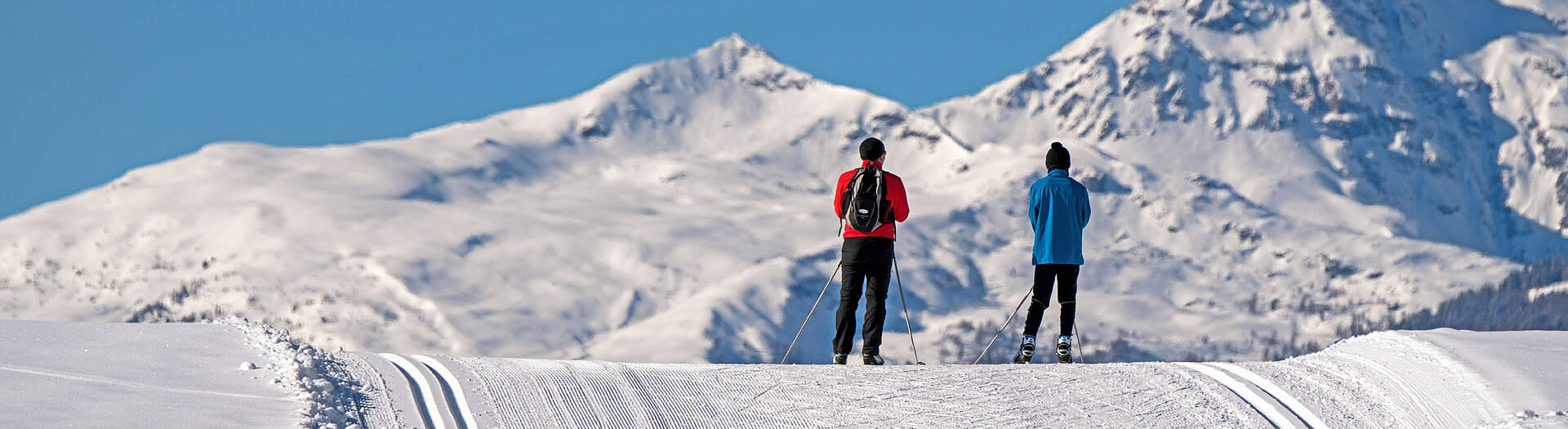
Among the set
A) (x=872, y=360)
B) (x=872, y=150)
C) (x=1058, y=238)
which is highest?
(x=872, y=150)

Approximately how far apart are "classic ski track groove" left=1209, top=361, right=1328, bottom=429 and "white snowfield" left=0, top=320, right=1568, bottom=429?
0.02 metres

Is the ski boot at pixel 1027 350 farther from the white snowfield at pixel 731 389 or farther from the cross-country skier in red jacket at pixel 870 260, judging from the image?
the white snowfield at pixel 731 389

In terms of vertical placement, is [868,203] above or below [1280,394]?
above

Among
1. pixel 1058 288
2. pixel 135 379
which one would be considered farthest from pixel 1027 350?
pixel 135 379

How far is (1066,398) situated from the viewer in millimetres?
10352

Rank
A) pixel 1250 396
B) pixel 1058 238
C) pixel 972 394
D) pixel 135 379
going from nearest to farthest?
pixel 135 379
pixel 1250 396
pixel 972 394
pixel 1058 238

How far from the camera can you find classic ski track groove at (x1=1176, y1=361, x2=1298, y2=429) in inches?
381

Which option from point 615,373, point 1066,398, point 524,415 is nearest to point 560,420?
point 524,415

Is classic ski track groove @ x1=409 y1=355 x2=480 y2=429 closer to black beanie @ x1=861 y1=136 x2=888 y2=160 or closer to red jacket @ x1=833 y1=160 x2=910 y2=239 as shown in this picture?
red jacket @ x1=833 y1=160 x2=910 y2=239

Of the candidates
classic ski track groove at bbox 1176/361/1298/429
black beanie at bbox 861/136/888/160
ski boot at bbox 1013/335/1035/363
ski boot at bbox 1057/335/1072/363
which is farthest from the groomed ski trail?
ski boot at bbox 1013/335/1035/363

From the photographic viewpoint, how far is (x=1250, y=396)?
10.3 meters

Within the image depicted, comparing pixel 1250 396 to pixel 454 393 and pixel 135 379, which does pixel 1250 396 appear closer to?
pixel 454 393

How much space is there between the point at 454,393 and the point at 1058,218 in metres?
5.76

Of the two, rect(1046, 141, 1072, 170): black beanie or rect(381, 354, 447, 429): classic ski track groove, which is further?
rect(1046, 141, 1072, 170): black beanie
